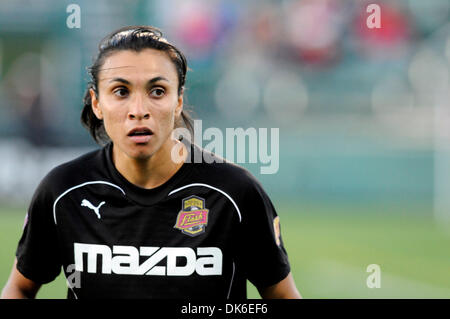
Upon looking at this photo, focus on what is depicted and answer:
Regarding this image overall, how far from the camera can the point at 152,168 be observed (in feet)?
11.0

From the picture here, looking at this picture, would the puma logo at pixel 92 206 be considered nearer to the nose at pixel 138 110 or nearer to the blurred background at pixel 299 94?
the nose at pixel 138 110

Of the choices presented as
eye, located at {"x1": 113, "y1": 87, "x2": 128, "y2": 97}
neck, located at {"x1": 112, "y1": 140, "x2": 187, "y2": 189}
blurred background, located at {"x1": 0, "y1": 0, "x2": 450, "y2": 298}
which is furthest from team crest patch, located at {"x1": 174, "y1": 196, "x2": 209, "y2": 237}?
blurred background, located at {"x1": 0, "y1": 0, "x2": 450, "y2": 298}

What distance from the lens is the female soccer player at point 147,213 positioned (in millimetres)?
3215

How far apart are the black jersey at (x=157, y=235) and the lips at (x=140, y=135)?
262 mm

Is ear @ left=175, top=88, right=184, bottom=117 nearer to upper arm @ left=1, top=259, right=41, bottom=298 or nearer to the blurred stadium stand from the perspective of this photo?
upper arm @ left=1, top=259, right=41, bottom=298

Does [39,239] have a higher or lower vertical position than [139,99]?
lower

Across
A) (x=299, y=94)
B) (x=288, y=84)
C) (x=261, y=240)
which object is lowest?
(x=261, y=240)

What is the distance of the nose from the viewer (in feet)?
10.3

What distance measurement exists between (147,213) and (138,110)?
1.59ft

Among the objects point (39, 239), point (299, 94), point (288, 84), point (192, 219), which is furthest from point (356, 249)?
point (39, 239)

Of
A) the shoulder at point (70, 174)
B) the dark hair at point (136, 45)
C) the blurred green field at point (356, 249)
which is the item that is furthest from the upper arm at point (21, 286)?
the blurred green field at point (356, 249)

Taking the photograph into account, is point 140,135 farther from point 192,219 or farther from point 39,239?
point 39,239

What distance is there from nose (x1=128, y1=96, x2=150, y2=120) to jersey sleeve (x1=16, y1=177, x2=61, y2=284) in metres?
0.60
